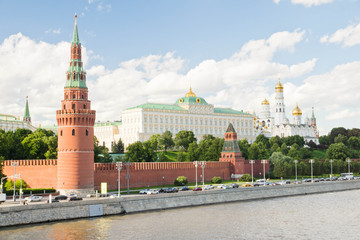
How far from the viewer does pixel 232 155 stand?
9019 centimetres

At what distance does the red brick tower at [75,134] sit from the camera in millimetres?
59750

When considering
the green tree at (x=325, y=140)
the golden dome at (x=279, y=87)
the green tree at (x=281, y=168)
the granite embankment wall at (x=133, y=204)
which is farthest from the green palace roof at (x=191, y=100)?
the granite embankment wall at (x=133, y=204)

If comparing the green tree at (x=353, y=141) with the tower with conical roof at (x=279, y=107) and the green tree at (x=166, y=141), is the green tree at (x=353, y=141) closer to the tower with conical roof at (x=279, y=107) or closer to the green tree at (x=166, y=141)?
the tower with conical roof at (x=279, y=107)

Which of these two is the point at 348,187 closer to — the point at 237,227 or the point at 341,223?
the point at 341,223

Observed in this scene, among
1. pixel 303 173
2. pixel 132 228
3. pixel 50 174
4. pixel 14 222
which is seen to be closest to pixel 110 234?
pixel 132 228

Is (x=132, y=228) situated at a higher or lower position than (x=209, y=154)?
lower

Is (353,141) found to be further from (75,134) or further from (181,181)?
(75,134)

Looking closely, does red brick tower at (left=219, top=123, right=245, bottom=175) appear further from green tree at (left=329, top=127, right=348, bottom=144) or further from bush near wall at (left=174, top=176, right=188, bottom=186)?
green tree at (left=329, top=127, right=348, bottom=144)

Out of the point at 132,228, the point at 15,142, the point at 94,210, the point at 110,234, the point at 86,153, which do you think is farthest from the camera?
the point at 15,142

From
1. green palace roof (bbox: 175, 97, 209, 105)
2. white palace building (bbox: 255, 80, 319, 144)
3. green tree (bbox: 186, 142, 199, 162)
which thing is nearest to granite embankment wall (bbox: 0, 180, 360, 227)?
green tree (bbox: 186, 142, 199, 162)

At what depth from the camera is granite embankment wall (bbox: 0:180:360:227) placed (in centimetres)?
4456

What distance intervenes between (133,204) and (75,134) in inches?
497

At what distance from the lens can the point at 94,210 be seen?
49.7 meters

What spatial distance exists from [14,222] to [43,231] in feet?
11.8
